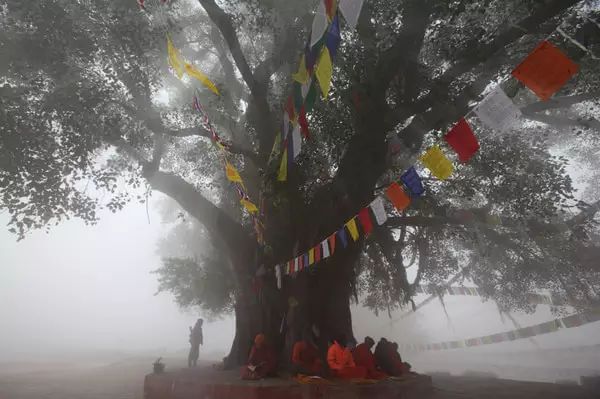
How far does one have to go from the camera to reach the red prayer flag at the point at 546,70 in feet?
15.2

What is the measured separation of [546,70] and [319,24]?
293 cm

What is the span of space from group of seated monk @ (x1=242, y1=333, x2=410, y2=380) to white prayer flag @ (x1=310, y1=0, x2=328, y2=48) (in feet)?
21.1

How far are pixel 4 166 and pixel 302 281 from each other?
8479 millimetres

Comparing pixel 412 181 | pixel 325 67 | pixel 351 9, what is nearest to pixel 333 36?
pixel 325 67

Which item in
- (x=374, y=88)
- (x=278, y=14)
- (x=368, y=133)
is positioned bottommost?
(x=368, y=133)

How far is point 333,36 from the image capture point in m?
4.89

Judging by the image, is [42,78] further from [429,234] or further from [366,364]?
[429,234]

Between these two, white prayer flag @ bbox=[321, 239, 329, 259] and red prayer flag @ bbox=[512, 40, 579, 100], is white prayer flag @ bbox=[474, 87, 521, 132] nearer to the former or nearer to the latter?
red prayer flag @ bbox=[512, 40, 579, 100]

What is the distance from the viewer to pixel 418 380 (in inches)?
352

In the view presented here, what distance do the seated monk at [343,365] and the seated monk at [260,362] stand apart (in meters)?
1.54

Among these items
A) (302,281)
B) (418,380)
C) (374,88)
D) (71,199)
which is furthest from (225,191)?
(418,380)

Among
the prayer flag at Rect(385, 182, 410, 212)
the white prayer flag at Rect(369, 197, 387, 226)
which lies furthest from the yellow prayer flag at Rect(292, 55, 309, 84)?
the white prayer flag at Rect(369, 197, 387, 226)

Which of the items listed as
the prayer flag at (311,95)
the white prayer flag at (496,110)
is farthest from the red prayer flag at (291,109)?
the white prayer flag at (496,110)

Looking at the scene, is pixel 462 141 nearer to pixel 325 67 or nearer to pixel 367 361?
pixel 325 67
